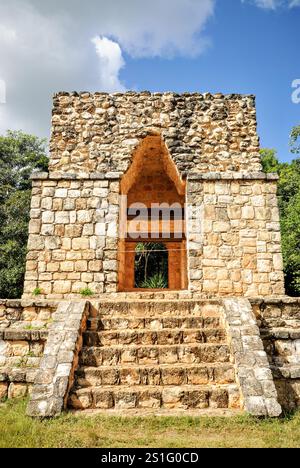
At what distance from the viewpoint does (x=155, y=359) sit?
14.2ft

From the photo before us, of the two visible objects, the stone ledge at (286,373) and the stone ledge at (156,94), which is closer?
the stone ledge at (286,373)

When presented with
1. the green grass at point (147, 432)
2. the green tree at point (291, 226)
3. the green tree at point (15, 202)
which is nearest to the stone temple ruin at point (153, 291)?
the green grass at point (147, 432)

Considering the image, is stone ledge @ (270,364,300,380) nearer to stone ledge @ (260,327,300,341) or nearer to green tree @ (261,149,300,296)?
stone ledge @ (260,327,300,341)

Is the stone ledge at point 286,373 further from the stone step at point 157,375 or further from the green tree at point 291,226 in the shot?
the green tree at point 291,226

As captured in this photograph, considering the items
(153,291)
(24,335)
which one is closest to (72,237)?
(153,291)

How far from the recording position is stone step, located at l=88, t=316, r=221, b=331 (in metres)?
4.82

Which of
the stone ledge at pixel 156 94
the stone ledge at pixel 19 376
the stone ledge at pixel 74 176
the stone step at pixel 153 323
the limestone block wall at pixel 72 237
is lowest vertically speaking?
the stone ledge at pixel 19 376

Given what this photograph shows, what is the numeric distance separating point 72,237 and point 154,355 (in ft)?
9.77

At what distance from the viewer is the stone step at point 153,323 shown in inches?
190

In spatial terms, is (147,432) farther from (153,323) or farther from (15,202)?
(15,202)

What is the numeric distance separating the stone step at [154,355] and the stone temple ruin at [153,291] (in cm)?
1

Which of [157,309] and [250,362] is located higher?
[157,309]
